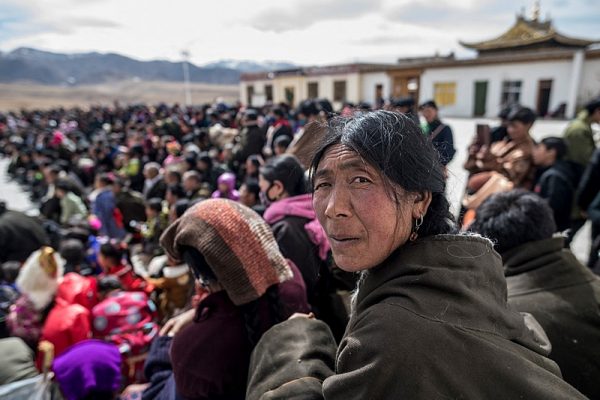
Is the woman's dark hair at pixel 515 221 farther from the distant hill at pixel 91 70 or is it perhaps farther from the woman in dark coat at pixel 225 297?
the distant hill at pixel 91 70

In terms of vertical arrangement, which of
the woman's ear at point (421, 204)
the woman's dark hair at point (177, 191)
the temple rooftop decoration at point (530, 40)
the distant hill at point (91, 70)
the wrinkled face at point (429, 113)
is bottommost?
the woman's dark hair at point (177, 191)

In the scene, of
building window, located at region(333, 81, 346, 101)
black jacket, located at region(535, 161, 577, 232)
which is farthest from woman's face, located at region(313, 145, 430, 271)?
building window, located at region(333, 81, 346, 101)

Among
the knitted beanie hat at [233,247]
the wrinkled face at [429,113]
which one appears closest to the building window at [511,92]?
the wrinkled face at [429,113]

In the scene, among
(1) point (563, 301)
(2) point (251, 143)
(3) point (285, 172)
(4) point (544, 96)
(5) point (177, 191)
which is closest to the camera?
(1) point (563, 301)

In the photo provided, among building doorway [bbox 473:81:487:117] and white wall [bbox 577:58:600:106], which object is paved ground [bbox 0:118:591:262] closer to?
white wall [bbox 577:58:600:106]

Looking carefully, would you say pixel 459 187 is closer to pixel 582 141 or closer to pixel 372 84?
pixel 582 141

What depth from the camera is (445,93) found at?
22125 millimetres

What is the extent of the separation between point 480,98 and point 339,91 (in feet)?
29.9

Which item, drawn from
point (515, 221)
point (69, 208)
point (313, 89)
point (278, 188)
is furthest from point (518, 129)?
point (313, 89)

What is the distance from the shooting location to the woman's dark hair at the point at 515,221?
5.24 feet

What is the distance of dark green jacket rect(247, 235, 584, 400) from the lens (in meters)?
0.70

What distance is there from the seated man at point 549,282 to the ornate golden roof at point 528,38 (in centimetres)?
2453

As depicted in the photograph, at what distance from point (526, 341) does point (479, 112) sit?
77.1 ft

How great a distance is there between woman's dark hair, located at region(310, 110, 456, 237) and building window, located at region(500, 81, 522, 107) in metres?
22.0
